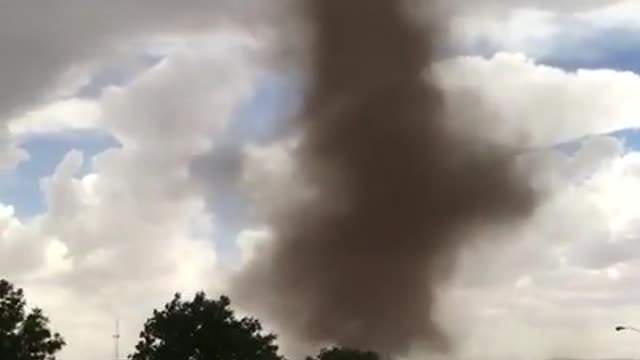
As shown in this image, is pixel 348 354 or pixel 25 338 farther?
pixel 348 354

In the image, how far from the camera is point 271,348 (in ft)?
374

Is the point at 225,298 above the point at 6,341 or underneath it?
above

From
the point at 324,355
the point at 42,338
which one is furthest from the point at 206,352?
the point at 324,355

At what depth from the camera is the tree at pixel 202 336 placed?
110m

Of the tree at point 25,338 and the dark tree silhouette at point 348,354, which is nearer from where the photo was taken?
the tree at point 25,338

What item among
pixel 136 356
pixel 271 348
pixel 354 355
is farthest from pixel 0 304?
pixel 354 355

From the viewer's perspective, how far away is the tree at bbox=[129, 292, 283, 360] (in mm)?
110375

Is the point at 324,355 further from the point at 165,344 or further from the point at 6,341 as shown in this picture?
the point at 6,341

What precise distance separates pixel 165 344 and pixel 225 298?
7.36 metres

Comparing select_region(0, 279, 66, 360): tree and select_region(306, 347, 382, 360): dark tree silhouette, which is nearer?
select_region(0, 279, 66, 360): tree

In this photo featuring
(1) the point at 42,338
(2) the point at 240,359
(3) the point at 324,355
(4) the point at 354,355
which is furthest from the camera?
(3) the point at 324,355

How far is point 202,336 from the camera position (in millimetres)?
111812

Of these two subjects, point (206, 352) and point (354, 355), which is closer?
point (206, 352)

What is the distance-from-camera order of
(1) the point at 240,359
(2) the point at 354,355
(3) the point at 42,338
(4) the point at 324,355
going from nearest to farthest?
(3) the point at 42,338, (1) the point at 240,359, (2) the point at 354,355, (4) the point at 324,355
